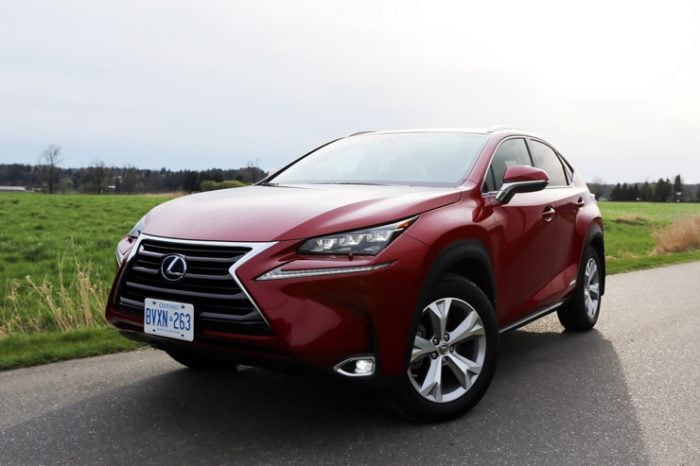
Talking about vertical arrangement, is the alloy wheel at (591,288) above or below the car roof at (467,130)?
below

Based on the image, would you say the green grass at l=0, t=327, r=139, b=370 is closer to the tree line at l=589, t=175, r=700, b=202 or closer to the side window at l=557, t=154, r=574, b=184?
the side window at l=557, t=154, r=574, b=184

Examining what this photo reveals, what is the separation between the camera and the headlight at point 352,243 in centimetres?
318

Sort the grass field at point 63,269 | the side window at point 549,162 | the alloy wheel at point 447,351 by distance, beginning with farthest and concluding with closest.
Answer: the grass field at point 63,269 < the side window at point 549,162 < the alloy wheel at point 447,351

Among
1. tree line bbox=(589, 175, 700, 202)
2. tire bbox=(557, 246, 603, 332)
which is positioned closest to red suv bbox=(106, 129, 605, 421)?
tire bbox=(557, 246, 603, 332)

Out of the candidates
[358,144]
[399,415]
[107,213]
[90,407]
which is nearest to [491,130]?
[358,144]

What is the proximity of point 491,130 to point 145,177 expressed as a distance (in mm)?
75968

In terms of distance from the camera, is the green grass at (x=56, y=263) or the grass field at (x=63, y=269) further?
the green grass at (x=56, y=263)

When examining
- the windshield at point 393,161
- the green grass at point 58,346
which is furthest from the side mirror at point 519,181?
the green grass at point 58,346

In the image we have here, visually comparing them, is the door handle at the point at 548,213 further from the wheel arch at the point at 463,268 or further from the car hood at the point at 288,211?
the car hood at the point at 288,211

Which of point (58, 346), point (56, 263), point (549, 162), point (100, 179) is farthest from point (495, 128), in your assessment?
point (100, 179)

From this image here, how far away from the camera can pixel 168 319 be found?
10.8 feet

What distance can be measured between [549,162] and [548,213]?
85 centimetres

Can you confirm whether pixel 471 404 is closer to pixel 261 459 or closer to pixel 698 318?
pixel 261 459

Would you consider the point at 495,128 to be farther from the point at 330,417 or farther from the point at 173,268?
the point at 173,268
